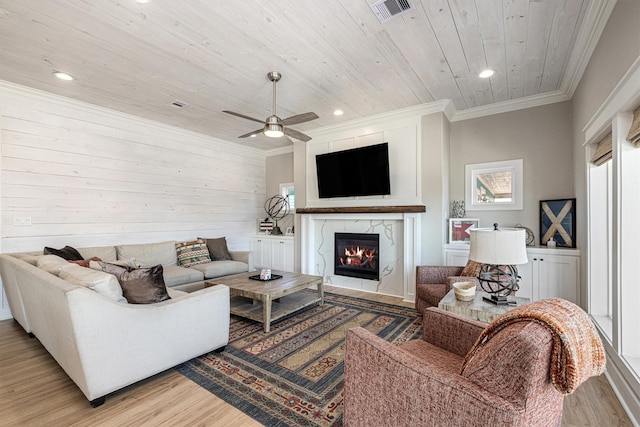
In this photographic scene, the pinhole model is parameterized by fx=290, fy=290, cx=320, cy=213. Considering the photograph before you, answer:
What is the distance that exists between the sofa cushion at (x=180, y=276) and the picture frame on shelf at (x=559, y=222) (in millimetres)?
4625

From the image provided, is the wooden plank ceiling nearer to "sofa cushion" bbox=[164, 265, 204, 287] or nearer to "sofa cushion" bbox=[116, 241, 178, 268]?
"sofa cushion" bbox=[116, 241, 178, 268]

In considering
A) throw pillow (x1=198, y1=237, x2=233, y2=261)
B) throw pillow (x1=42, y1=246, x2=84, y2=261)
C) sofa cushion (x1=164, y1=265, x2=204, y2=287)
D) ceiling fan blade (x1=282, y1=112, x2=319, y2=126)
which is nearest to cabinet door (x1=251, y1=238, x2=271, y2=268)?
throw pillow (x1=198, y1=237, x2=233, y2=261)

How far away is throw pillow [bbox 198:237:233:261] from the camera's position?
16.3ft

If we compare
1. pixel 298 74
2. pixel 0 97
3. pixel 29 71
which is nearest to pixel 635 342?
pixel 298 74

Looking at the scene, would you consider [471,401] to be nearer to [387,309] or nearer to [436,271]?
[436,271]

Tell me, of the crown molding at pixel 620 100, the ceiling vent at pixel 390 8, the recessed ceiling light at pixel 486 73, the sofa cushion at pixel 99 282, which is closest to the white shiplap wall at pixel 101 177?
the sofa cushion at pixel 99 282

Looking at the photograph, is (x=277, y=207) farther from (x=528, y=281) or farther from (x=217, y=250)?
(x=528, y=281)

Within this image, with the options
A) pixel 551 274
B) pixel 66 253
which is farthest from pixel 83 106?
pixel 551 274

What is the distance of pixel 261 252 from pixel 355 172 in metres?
2.71

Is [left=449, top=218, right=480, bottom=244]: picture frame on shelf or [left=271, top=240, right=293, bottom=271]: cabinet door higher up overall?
[left=449, top=218, right=480, bottom=244]: picture frame on shelf

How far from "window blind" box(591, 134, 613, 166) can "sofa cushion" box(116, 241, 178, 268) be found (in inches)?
207

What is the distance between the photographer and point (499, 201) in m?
4.00

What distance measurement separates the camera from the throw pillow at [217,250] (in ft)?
16.3

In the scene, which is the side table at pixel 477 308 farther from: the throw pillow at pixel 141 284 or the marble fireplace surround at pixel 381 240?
the throw pillow at pixel 141 284
